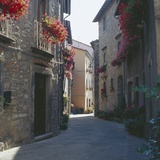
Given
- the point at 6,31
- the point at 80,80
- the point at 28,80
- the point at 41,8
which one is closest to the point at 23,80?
the point at 28,80

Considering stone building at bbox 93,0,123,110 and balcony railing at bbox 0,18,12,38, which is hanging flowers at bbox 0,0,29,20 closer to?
balcony railing at bbox 0,18,12,38

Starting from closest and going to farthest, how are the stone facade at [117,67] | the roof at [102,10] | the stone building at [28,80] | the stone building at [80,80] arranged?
the stone building at [28,80]
the stone facade at [117,67]
the roof at [102,10]
the stone building at [80,80]

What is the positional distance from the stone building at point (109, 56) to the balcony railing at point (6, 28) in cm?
982

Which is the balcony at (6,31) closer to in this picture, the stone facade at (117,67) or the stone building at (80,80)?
the stone facade at (117,67)

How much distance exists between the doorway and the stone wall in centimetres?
771

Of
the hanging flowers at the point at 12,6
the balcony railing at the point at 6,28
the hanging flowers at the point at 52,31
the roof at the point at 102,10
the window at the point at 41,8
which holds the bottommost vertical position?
the hanging flowers at the point at 12,6

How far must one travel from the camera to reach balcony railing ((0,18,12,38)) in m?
6.36

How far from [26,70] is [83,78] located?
86.7 feet

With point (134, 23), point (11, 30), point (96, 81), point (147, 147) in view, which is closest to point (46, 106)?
point (11, 30)

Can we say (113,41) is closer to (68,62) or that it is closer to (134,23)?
(68,62)

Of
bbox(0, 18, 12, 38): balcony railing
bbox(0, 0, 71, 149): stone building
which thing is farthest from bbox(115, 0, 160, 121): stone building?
bbox(0, 18, 12, 38): balcony railing

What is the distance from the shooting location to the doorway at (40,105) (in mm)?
8562

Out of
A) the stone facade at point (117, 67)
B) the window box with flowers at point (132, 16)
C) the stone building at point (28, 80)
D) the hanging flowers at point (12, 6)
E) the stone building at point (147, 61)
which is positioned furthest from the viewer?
the stone facade at point (117, 67)

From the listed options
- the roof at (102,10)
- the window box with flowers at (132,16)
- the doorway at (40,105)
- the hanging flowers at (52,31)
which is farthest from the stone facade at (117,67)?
the doorway at (40,105)
